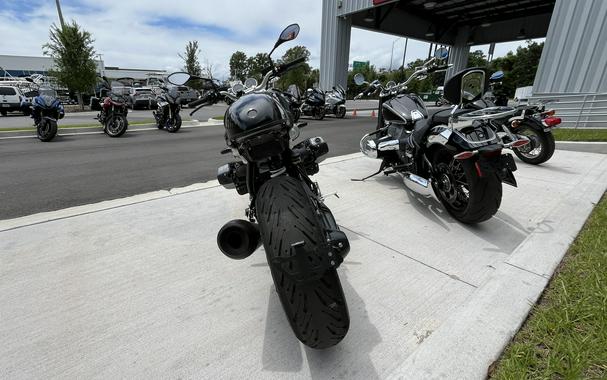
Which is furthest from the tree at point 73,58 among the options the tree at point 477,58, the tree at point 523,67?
the tree at point 477,58

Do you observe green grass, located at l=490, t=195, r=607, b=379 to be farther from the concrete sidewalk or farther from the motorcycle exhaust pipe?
the motorcycle exhaust pipe

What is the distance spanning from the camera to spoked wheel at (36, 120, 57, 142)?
7172 mm

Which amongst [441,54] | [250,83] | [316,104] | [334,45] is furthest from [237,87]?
[334,45]

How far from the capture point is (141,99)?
19469 mm

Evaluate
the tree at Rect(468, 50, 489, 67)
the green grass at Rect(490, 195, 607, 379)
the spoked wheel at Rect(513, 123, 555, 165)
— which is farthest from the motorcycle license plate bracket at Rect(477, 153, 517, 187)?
the tree at Rect(468, 50, 489, 67)

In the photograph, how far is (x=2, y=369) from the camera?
1365 mm

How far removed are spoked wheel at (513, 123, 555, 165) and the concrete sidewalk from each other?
1.72m

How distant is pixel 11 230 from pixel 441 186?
403 cm

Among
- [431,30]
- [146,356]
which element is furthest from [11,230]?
[431,30]

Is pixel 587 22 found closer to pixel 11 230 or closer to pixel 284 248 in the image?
pixel 284 248

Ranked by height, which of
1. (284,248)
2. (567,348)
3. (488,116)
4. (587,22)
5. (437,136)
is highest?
(587,22)

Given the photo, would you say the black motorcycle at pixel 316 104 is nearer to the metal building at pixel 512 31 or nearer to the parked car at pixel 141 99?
the metal building at pixel 512 31

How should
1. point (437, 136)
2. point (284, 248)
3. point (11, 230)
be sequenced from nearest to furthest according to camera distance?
point (284, 248), point (11, 230), point (437, 136)

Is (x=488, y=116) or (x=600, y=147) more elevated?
(x=488, y=116)
